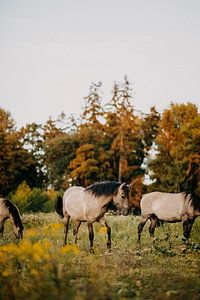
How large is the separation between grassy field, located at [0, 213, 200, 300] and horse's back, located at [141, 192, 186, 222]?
0.80m

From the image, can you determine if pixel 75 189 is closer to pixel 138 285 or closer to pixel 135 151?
→ pixel 138 285

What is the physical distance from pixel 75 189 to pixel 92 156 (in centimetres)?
2819

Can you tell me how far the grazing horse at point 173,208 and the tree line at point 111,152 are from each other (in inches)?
758

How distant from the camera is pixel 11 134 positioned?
150 feet

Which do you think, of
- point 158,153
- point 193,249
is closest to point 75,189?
point 193,249

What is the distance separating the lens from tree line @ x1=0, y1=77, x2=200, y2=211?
36.8 meters

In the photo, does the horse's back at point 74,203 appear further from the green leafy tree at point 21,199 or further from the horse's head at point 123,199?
the green leafy tree at point 21,199

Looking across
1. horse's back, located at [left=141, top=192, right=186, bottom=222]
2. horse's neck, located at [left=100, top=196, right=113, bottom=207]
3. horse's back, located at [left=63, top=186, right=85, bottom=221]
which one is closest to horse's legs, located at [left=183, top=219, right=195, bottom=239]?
horse's back, located at [left=141, top=192, right=186, bottom=222]

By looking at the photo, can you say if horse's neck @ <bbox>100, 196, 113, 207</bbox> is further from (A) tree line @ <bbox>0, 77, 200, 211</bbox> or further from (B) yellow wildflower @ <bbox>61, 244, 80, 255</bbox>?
(A) tree line @ <bbox>0, 77, 200, 211</bbox>

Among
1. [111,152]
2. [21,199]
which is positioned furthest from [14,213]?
[111,152]

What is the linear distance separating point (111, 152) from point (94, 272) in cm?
3625

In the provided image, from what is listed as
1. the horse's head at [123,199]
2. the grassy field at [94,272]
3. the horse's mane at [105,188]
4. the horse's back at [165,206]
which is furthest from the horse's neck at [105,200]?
the horse's back at [165,206]

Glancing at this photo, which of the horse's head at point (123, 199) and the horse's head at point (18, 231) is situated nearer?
the horse's head at point (123, 199)

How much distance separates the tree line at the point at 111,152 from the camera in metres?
36.8
